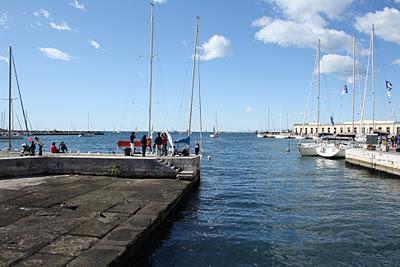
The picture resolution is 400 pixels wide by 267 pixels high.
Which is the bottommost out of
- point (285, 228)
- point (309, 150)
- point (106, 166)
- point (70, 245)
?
point (285, 228)

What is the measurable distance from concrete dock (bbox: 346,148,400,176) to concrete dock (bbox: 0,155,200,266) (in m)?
16.6

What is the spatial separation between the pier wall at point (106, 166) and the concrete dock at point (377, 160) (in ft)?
56.9

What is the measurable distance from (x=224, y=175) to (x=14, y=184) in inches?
697

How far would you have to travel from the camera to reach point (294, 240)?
12.4 metres

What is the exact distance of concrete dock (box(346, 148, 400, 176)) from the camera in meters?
29.6

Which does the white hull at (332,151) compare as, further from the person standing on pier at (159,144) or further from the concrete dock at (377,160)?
the person standing on pier at (159,144)

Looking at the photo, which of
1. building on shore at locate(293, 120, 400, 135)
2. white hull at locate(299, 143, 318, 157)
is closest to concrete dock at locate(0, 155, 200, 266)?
white hull at locate(299, 143, 318, 157)

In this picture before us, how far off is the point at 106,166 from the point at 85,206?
8.49 metres

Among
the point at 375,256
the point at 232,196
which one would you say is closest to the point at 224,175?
the point at 232,196

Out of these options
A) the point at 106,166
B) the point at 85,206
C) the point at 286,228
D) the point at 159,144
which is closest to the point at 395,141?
the point at 159,144

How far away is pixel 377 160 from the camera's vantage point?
1299 inches

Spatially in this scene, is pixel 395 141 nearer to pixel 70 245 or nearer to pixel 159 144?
pixel 159 144

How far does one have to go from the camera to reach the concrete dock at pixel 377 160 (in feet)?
97.1

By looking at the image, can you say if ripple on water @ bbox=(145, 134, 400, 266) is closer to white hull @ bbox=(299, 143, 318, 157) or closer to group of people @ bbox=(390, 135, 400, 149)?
group of people @ bbox=(390, 135, 400, 149)
